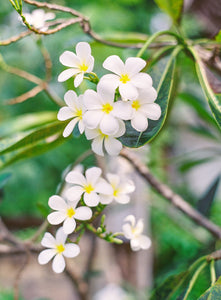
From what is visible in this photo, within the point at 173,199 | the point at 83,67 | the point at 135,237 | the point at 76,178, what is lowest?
the point at 173,199

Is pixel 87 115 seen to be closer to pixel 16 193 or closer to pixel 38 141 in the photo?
pixel 38 141

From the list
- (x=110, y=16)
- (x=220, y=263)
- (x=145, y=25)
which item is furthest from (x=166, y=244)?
(x=145, y=25)

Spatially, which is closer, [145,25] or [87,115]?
[87,115]

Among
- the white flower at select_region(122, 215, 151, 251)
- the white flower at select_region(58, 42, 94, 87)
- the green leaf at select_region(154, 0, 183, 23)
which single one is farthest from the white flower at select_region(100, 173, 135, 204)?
the green leaf at select_region(154, 0, 183, 23)

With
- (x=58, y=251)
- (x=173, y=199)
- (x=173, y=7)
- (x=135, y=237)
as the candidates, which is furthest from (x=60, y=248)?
(x=173, y=7)

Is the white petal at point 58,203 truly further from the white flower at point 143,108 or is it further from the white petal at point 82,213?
the white flower at point 143,108

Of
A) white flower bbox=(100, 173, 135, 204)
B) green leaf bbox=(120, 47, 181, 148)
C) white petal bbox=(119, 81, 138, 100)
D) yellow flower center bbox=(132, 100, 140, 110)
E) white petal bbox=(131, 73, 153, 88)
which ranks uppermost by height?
white petal bbox=(131, 73, 153, 88)

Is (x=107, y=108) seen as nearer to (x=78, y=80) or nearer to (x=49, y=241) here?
(x=78, y=80)

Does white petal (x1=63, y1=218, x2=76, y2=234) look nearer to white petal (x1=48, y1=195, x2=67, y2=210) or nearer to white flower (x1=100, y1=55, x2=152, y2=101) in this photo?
white petal (x1=48, y1=195, x2=67, y2=210)
